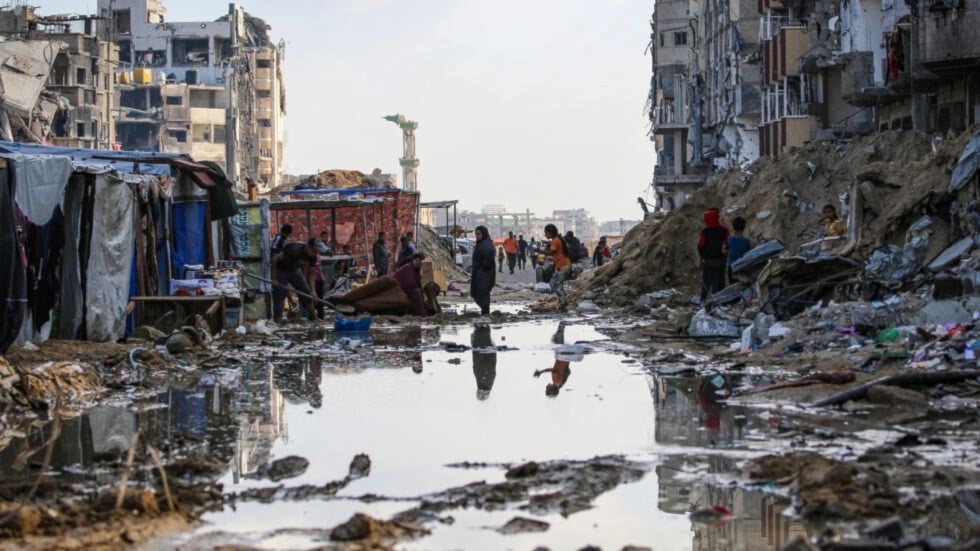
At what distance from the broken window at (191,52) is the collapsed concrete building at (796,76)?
42348mm

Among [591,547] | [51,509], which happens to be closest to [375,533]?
[591,547]

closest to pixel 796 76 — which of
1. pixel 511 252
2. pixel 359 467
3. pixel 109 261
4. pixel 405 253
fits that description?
pixel 511 252

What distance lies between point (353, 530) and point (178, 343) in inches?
427

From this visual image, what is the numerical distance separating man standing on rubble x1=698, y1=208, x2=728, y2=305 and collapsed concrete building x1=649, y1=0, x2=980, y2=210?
450 inches

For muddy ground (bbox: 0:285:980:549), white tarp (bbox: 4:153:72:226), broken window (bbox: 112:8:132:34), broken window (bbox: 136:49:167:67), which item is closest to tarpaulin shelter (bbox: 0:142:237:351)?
white tarp (bbox: 4:153:72:226)

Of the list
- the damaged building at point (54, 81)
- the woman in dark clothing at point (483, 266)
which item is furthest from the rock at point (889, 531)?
the damaged building at point (54, 81)

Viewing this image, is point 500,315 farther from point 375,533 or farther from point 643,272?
point 375,533

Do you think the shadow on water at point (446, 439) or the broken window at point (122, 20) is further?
the broken window at point (122, 20)

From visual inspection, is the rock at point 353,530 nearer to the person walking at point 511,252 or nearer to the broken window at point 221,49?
the person walking at point 511,252

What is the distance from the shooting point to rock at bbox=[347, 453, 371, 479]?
9562mm

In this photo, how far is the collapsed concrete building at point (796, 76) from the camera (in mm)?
34375

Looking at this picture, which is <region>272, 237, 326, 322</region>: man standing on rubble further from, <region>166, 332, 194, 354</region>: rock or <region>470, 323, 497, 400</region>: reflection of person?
<region>166, 332, 194, 354</region>: rock

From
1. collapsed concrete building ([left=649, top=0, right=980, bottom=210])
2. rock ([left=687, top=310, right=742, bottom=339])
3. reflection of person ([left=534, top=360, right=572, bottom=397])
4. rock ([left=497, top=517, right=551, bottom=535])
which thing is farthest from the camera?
collapsed concrete building ([left=649, top=0, right=980, bottom=210])

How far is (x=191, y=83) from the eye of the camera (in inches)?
4978
